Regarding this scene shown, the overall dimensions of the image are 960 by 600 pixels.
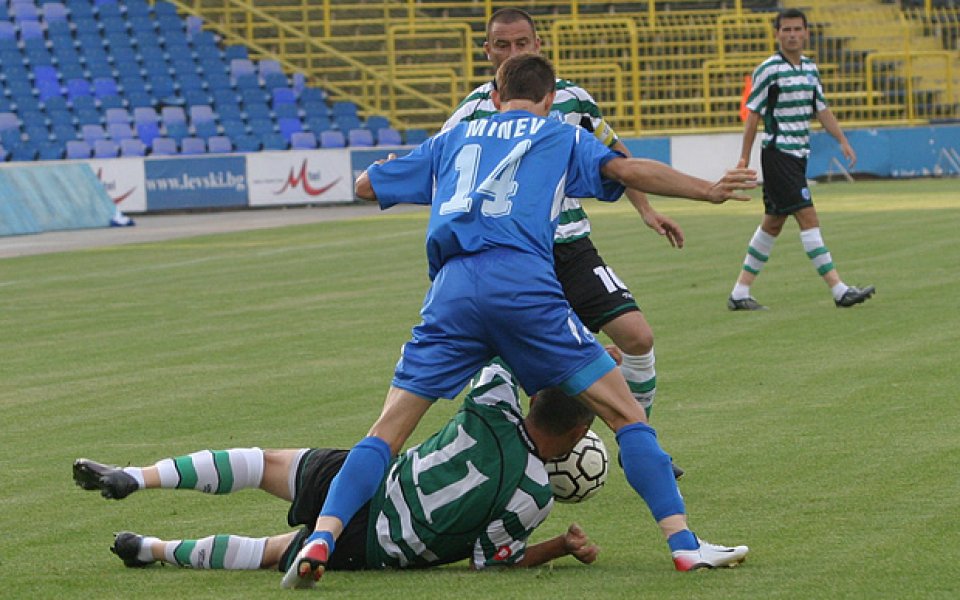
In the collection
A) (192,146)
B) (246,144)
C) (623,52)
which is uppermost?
(623,52)

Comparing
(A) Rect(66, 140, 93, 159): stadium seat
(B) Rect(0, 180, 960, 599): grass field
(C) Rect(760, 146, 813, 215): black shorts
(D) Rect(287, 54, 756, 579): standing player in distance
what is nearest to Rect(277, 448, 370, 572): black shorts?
(B) Rect(0, 180, 960, 599): grass field

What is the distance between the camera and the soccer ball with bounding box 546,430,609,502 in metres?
6.44

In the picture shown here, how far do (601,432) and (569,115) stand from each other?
182 cm

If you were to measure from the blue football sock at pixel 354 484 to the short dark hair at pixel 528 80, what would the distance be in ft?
4.54

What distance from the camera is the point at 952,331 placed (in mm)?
12531

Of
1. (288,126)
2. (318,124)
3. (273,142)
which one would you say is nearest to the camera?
(273,142)

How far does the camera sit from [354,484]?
5.82 m

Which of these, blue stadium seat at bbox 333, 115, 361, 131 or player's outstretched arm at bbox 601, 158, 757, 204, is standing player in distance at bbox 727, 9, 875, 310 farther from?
blue stadium seat at bbox 333, 115, 361, 131

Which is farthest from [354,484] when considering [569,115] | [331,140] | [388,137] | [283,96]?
[283,96]

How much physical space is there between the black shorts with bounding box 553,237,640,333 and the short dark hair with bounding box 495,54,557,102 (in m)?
1.56

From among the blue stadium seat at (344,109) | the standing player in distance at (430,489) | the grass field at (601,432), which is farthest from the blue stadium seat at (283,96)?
the standing player in distance at (430,489)

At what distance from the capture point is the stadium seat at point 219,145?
120 feet

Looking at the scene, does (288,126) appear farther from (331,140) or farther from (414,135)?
(414,135)

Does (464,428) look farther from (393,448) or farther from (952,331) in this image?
(952,331)
